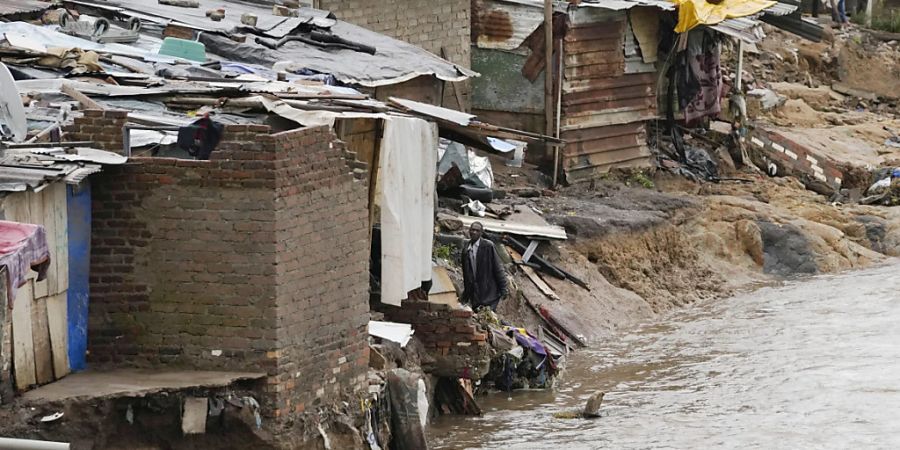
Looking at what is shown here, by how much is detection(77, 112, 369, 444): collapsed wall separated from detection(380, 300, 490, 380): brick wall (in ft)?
8.44

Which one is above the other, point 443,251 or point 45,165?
point 45,165

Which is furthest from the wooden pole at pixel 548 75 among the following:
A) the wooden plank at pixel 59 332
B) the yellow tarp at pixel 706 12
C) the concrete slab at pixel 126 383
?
the wooden plank at pixel 59 332

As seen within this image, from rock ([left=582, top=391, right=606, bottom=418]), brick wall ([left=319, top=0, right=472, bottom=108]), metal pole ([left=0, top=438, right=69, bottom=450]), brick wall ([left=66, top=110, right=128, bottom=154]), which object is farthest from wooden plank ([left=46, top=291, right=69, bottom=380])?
brick wall ([left=319, top=0, right=472, bottom=108])

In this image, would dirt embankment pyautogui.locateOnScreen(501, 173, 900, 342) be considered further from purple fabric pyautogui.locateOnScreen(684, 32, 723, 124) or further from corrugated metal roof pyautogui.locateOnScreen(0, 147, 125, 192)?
corrugated metal roof pyautogui.locateOnScreen(0, 147, 125, 192)

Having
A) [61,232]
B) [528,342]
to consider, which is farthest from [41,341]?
[528,342]

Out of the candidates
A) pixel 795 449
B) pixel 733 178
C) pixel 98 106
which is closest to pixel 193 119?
pixel 98 106

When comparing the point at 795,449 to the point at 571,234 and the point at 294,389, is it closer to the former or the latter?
the point at 294,389

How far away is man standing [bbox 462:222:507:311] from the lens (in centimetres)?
1473

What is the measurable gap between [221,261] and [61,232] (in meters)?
1.04

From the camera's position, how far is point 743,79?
2830cm

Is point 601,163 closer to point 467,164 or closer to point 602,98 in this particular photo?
point 602,98

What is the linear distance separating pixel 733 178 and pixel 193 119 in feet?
45.0

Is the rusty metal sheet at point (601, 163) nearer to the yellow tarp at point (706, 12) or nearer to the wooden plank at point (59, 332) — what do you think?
the yellow tarp at point (706, 12)

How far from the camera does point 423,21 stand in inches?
819
